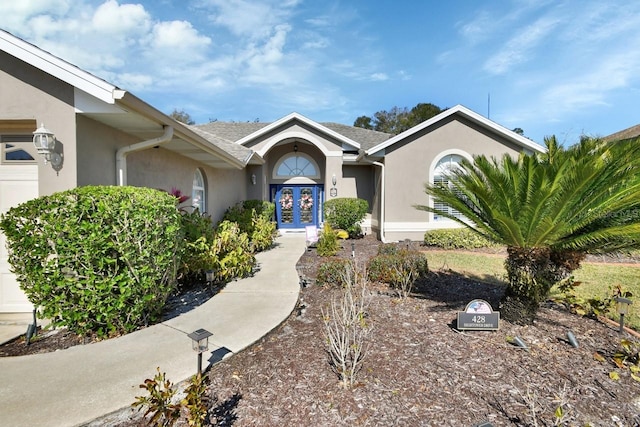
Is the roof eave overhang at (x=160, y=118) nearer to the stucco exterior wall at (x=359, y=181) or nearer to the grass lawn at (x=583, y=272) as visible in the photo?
the grass lawn at (x=583, y=272)

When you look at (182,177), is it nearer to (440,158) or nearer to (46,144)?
(46,144)

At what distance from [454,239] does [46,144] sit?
12069 millimetres

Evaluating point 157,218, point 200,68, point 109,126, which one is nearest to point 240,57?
point 200,68

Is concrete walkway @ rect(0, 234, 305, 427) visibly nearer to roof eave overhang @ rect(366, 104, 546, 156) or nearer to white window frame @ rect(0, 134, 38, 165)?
white window frame @ rect(0, 134, 38, 165)

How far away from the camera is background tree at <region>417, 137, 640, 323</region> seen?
3.92 metres

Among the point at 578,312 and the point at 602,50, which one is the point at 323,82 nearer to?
the point at 602,50

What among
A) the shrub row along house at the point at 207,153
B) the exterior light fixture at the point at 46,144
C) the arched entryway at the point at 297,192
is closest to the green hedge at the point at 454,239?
the shrub row along house at the point at 207,153

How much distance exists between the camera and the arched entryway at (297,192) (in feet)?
52.7

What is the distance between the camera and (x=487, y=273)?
8.38 metres

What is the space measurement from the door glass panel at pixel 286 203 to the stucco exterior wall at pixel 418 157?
5382 millimetres

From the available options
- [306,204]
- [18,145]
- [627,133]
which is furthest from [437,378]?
[627,133]

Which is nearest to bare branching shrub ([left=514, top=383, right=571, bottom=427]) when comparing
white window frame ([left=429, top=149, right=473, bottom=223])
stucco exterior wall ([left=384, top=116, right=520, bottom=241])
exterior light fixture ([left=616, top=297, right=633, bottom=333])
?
exterior light fixture ([left=616, top=297, right=633, bottom=333])

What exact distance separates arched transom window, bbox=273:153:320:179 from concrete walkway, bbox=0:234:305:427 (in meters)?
10.9

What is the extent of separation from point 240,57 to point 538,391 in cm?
1428
